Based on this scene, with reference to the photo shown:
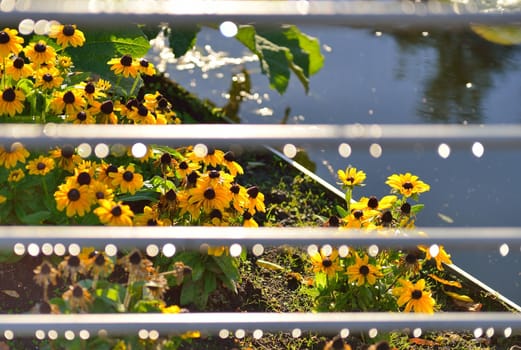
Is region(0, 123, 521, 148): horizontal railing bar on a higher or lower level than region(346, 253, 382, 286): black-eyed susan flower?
higher

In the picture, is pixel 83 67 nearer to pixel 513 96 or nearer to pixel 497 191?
pixel 497 191

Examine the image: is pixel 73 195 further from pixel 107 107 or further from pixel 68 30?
pixel 68 30

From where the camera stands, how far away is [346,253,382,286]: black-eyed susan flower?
8.46ft

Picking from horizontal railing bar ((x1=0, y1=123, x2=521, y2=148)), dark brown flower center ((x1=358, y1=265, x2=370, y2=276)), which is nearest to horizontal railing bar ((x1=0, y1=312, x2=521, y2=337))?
horizontal railing bar ((x1=0, y1=123, x2=521, y2=148))

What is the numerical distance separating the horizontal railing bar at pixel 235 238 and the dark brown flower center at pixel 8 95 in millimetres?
1198

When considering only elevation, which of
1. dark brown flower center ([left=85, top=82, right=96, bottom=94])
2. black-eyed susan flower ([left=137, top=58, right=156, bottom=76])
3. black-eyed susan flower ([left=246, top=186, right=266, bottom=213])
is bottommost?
black-eyed susan flower ([left=246, top=186, right=266, bottom=213])

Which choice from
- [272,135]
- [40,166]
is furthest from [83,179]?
[272,135]

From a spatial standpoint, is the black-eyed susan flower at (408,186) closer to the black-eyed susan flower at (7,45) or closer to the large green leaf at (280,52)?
the black-eyed susan flower at (7,45)

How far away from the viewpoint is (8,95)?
8.59 feet

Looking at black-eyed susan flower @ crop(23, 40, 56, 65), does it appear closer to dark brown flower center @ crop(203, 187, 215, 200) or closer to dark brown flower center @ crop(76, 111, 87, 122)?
dark brown flower center @ crop(76, 111, 87, 122)

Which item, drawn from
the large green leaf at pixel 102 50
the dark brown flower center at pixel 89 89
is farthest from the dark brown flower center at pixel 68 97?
the large green leaf at pixel 102 50

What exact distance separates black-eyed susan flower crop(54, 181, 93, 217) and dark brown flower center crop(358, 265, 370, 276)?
75 cm

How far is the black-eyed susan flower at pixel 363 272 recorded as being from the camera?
8.46ft

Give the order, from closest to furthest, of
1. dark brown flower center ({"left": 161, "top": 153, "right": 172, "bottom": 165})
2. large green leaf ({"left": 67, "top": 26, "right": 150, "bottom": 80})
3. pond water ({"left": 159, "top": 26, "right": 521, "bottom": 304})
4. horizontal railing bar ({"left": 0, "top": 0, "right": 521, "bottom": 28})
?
horizontal railing bar ({"left": 0, "top": 0, "right": 521, "bottom": 28}) < dark brown flower center ({"left": 161, "top": 153, "right": 172, "bottom": 165}) < large green leaf ({"left": 67, "top": 26, "right": 150, "bottom": 80}) < pond water ({"left": 159, "top": 26, "right": 521, "bottom": 304})
